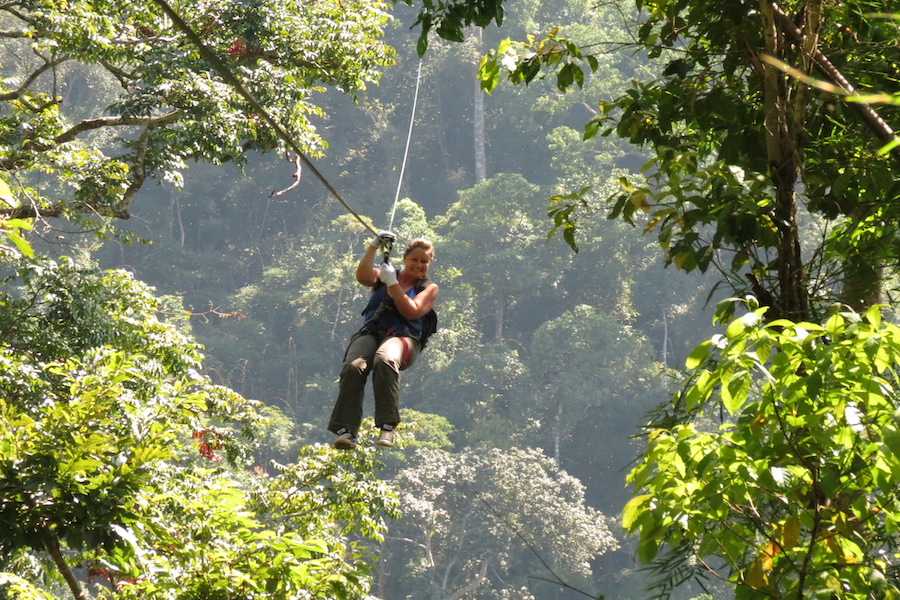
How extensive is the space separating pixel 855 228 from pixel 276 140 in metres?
4.26

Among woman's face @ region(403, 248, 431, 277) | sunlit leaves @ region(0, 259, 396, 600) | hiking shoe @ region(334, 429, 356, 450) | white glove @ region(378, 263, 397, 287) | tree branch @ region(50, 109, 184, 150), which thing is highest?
tree branch @ region(50, 109, 184, 150)

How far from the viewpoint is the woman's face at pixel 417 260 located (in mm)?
3574

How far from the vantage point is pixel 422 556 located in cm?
2116

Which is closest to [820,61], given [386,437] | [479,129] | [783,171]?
[783,171]

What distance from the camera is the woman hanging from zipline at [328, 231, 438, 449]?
3.43m

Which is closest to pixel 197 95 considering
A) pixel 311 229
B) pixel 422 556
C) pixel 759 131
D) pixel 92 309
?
pixel 92 309

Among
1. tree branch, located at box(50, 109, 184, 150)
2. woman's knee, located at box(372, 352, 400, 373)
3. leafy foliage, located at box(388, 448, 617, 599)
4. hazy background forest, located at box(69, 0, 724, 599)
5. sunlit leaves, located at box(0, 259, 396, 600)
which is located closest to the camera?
sunlit leaves, located at box(0, 259, 396, 600)

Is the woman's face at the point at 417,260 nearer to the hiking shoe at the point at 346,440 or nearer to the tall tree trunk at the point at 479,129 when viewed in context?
the hiking shoe at the point at 346,440

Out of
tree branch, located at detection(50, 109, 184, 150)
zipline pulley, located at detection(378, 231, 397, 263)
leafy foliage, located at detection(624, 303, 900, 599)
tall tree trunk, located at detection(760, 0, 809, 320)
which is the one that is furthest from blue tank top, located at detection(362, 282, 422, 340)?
tree branch, located at detection(50, 109, 184, 150)

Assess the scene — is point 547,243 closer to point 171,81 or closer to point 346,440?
point 171,81

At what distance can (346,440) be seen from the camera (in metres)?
3.42

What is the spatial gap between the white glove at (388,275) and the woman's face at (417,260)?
155 mm

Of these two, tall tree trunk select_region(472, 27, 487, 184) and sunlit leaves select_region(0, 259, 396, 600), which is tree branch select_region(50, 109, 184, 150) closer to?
sunlit leaves select_region(0, 259, 396, 600)

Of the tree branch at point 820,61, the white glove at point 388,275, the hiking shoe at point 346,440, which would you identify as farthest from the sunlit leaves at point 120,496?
the tree branch at point 820,61
